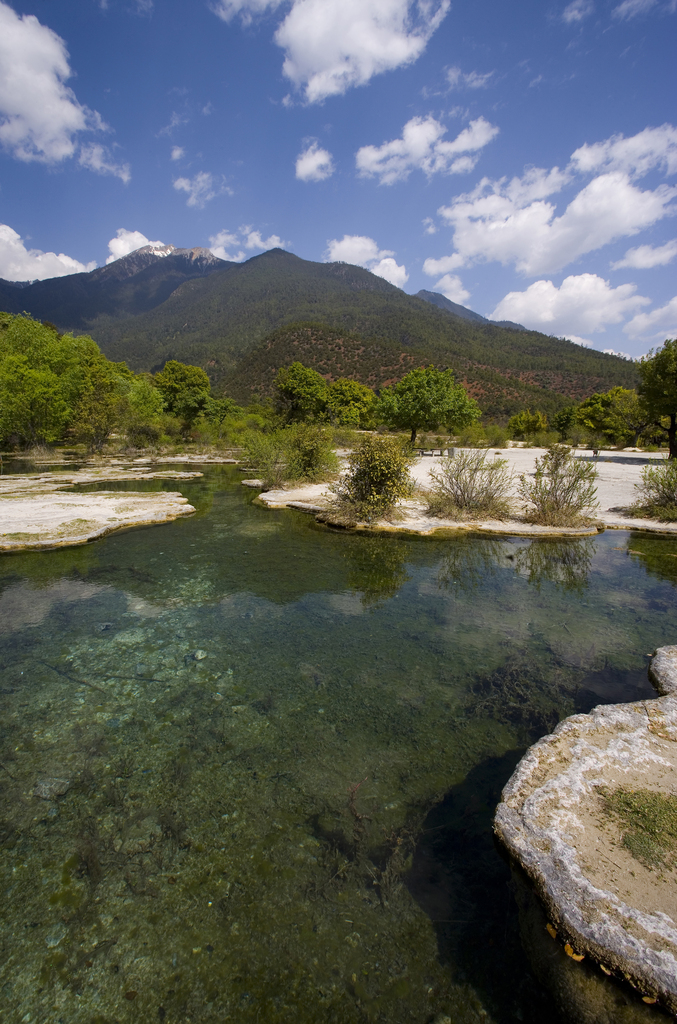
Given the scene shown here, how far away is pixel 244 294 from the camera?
167625mm

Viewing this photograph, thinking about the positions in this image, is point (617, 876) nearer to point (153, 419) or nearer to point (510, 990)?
point (510, 990)

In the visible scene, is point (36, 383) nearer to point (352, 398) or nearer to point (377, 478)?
point (377, 478)

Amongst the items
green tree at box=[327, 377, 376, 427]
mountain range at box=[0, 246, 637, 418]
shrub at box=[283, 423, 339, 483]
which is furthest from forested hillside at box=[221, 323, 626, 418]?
shrub at box=[283, 423, 339, 483]

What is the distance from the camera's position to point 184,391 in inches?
1831

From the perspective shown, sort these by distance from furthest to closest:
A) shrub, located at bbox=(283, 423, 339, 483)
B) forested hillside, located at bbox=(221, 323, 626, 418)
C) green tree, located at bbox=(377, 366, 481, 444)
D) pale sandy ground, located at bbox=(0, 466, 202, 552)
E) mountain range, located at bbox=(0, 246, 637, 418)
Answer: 1. mountain range, located at bbox=(0, 246, 637, 418)
2. forested hillside, located at bbox=(221, 323, 626, 418)
3. green tree, located at bbox=(377, 366, 481, 444)
4. shrub, located at bbox=(283, 423, 339, 483)
5. pale sandy ground, located at bbox=(0, 466, 202, 552)

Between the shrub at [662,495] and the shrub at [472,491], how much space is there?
14.5 ft

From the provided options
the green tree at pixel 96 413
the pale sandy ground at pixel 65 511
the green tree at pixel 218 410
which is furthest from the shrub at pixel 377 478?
the green tree at pixel 218 410

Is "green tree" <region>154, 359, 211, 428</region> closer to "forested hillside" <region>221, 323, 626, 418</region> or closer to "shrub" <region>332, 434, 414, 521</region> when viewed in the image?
"forested hillside" <region>221, 323, 626, 418</region>

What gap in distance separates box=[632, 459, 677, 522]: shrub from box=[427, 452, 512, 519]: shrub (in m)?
4.43

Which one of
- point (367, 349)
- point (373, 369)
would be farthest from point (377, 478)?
point (367, 349)

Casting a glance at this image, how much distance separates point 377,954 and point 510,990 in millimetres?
762

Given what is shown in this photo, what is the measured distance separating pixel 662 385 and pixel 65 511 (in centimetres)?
3150

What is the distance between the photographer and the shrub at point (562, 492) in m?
12.7

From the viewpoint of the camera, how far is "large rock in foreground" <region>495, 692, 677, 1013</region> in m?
2.31
